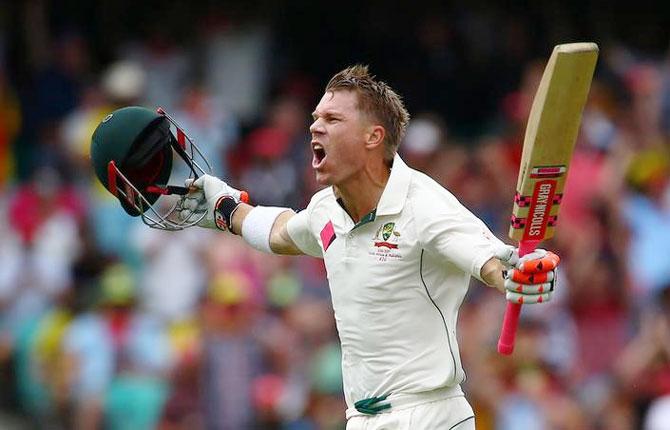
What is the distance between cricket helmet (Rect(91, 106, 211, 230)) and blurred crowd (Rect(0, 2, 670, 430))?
3202 mm

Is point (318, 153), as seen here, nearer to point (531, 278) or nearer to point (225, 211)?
point (225, 211)

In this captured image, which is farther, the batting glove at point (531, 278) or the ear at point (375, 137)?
the ear at point (375, 137)

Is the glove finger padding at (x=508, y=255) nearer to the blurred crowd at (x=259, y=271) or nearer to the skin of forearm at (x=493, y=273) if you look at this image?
the skin of forearm at (x=493, y=273)

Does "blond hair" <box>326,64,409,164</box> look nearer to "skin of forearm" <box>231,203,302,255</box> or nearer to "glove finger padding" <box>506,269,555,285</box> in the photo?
"skin of forearm" <box>231,203,302,255</box>

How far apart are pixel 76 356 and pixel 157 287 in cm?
73

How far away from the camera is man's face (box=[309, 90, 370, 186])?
21.0 ft

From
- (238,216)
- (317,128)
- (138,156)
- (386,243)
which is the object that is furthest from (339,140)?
(138,156)

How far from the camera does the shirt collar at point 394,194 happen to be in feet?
20.7

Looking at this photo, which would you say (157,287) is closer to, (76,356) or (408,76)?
(76,356)

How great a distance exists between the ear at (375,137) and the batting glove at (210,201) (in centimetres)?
84

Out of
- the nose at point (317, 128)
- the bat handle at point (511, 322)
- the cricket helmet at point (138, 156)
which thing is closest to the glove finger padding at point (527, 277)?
the bat handle at point (511, 322)

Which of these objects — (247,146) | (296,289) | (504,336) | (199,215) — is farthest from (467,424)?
(247,146)

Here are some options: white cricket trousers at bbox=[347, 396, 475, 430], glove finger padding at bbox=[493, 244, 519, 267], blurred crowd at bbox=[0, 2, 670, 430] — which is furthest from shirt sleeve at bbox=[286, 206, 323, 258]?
blurred crowd at bbox=[0, 2, 670, 430]

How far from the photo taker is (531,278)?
5.80m
